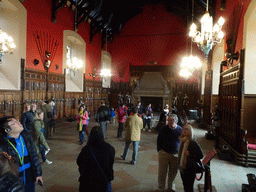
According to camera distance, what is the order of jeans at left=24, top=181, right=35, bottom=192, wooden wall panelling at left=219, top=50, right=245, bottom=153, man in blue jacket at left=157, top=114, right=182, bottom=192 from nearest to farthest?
jeans at left=24, top=181, right=35, bottom=192 → man in blue jacket at left=157, top=114, right=182, bottom=192 → wooden wall panelling at left=219, top=50, right=245, bottom=153

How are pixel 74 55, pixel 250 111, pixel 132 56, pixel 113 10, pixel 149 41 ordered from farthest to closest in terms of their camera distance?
pixel 132 56, pixel 149 41, pixel 113 10, pixel 74 55, pixel 250 111

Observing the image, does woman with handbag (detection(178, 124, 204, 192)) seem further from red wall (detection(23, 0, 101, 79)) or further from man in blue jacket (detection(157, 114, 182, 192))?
red wall (detection(23, 0, 101, 79))

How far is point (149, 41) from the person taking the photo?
1617 cm

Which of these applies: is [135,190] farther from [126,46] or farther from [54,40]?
[126,46]

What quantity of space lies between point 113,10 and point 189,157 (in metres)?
13.3

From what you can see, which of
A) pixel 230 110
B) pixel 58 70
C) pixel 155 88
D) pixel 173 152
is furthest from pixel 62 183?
pixel 155 88

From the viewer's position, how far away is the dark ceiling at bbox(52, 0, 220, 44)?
10391 mm

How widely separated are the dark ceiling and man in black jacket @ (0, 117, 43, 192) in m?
8.79

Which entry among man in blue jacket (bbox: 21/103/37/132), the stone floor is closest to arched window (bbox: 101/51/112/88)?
the stone floor

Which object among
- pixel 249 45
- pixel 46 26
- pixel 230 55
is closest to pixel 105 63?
pixel 46 26

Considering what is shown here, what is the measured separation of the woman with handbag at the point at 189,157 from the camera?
244cm

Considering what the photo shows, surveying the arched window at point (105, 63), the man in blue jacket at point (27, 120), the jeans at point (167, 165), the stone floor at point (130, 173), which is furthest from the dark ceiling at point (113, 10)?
the jeans at point (167, 165)

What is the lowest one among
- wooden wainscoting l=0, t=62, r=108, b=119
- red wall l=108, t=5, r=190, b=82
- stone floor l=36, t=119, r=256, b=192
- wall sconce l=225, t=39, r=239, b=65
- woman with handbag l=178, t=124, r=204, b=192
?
stone floor l=36, t=119, r=256, b=192

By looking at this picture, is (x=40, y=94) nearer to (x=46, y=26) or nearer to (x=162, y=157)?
(x=46, y=26)
